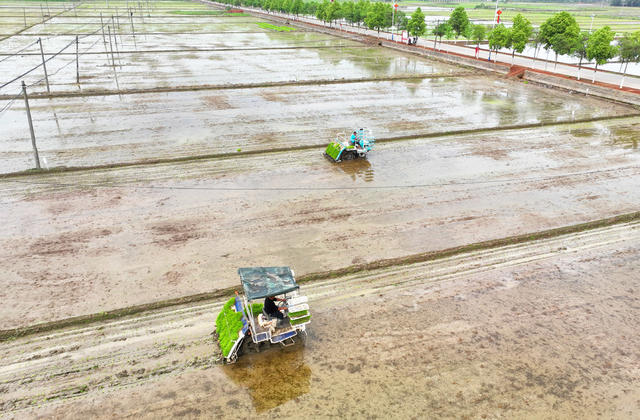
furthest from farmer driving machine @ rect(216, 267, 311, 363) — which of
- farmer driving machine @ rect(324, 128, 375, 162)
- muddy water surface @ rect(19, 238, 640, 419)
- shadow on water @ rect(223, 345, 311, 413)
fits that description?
farmer driving machine @ rect(324, 128, 375, 162)

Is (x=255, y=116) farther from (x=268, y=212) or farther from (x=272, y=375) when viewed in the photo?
(x=272, y=375)

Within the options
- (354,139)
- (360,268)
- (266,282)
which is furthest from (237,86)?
(266,282)

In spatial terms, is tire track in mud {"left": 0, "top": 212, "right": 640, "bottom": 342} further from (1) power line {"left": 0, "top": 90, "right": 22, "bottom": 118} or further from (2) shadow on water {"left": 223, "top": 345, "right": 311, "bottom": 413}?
(1) power line {"left": 0, "top": 90, "right": 22, "bottom": 118}

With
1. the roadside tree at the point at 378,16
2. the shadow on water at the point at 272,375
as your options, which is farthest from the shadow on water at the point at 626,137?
the roadside tree at the point at 378,16

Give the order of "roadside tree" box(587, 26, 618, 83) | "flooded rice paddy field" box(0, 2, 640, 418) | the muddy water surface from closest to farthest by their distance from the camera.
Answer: the muddy water surface, "flooded rice paddy field" box(0, 2, 640, 418), "roadside tree" box(587, 26, 618, 83)

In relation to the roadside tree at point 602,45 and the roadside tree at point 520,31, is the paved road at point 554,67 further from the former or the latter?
the roadside tree at point 520,31

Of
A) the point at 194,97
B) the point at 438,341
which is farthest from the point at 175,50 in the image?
the point at 438,341
